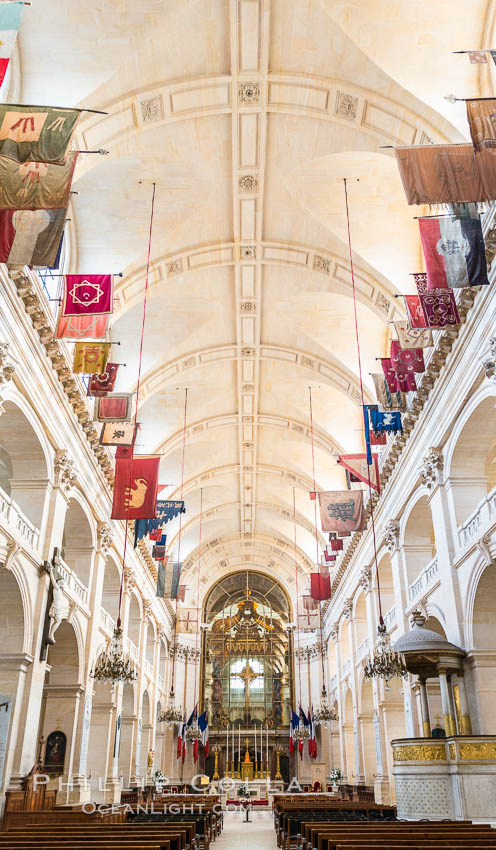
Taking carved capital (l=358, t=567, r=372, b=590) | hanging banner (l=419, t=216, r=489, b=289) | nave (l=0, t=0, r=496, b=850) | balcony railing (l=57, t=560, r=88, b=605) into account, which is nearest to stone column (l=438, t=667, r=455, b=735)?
nave (l=0, t=0, r=496, b=850)

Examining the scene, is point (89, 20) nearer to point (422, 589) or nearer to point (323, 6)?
point (323, 6)

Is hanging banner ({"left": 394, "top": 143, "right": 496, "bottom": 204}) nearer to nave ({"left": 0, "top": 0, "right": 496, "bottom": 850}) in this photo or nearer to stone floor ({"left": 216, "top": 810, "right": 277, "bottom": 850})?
nave ({"left": 0, "top": 0, "right": 496, "bottom": 850})

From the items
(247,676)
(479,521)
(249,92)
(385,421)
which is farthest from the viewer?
(247,676)

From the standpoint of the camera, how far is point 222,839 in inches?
643

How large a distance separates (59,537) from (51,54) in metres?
11.0

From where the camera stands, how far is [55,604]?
53.2 ft

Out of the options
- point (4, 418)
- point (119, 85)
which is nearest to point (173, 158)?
point (119, 85)

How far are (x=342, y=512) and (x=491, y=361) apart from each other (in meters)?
9.51

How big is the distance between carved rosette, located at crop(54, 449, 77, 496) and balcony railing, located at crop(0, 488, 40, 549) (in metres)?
1.58

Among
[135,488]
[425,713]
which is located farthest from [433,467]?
[135,488]

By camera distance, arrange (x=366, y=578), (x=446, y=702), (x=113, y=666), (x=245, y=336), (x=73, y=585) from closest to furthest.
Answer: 1. (x=446, y=702)
2. (x=113, y=666)
3. (x=73, y=585)
4. (x=245, y=336)
5. (x=366, y=578)

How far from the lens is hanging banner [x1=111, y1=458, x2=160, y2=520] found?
1789 centimetres

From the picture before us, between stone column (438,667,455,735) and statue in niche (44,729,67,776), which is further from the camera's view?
statue in niche (44,729,67,776)

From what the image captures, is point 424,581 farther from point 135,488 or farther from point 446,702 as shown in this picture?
point 135,488
